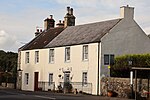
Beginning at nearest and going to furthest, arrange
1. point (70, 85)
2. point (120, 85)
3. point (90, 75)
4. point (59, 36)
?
point (120, 85) → point (90, 75) → point (70, 85) → point (59, 36)

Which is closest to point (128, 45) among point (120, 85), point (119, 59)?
point (119, 59)

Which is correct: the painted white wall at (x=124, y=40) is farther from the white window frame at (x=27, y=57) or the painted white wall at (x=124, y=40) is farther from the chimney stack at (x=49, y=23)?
the chimney stack at (x=49, y=23)

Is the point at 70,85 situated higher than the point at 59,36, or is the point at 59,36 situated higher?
the point at 59,36

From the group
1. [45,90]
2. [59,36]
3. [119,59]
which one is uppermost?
[59,36]

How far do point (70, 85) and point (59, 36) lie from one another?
935 centimetres

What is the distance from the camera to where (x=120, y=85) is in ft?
124

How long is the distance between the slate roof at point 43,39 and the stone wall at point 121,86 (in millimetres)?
14866

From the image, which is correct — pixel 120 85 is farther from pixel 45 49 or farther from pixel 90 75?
pixel 45 49

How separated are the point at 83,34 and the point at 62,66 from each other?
14.9 ft

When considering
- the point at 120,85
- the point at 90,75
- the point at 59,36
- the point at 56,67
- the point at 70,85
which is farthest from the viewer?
the point at 59,36

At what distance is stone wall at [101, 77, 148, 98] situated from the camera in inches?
1369

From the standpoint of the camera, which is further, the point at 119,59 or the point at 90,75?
the point at 90,75

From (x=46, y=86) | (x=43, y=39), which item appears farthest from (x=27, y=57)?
(x=46, y=86)

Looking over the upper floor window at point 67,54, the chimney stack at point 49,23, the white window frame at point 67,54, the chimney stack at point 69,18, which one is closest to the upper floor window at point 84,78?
the white window frame at point 67,54
